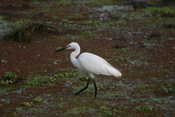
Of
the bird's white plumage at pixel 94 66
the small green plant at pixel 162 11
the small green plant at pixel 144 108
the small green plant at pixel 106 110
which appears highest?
the bird's white plumage at pixel 94 66

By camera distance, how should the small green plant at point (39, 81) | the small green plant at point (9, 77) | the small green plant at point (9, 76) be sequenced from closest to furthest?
the small green plant at point (39, 81), the small green plant at point (9, 77), the small green plant at point (9, 76)

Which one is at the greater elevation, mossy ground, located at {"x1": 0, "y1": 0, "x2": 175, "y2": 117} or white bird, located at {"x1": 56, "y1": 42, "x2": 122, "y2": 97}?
white bird, located at {"x1": 56, "y1": 42, "x2": 122, "y2": 97}

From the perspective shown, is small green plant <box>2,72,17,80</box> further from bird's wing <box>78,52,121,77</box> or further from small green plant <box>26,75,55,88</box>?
bird's wing <box>78,52,121,77</box>

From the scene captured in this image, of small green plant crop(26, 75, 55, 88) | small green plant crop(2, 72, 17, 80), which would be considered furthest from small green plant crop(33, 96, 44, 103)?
small green plant crop(2, 72, 17, 80)

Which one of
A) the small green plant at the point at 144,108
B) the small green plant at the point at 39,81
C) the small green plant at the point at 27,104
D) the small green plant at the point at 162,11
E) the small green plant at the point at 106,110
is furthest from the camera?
the small green plant at the point at 162,11

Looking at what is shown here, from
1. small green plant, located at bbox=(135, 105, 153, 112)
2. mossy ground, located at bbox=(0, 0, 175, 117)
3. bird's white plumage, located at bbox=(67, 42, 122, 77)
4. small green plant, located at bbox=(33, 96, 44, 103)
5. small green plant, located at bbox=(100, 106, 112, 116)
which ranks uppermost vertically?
bird's white plumage, located at bbox=(67, 42, 122, 77)

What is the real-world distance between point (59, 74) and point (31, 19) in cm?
889

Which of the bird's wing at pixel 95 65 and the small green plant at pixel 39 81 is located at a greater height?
the bird's wing at pixel 95 65

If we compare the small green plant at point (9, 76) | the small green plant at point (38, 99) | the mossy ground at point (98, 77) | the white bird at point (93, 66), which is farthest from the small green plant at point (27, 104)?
the small green plant at point (9, 76)

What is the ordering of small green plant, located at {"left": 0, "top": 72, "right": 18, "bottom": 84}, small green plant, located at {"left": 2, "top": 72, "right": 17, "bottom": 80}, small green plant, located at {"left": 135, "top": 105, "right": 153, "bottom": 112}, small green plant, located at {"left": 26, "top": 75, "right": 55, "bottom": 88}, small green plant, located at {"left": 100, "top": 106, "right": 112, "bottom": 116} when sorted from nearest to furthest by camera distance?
small green plant, located at {"left": 100, "top": 106, "right": 112, "bottom": 116}, small green plant, located at {"left": 135, "top": 105, "right": 153, "bottom": 112}, small green plant, located at {"left": 26, "top": 75, "right": 55, "bottom": 88}, small green plant, located at {"left": 0, "top": 72, "right": 18, "bottom": 84}, small green plant, located at {"left": 2, "top": 72, "right": 17, "bottom": 80}

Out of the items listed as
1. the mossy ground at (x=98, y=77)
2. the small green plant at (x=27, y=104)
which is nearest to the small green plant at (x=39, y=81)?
the mossy ground at (x=98, y=77)

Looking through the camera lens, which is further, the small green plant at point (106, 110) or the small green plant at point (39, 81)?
the small green plant at point (39, 81)

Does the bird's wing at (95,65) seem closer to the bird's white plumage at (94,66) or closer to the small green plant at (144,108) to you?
the bird's white plumage at (94,66)

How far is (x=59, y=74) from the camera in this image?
32.9 feet
